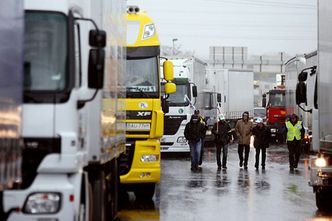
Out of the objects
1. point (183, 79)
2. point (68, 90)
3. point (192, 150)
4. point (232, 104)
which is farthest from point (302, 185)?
point (232, 104)

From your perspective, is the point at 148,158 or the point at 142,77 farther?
the point at 142,77

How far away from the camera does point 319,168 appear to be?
1294cm

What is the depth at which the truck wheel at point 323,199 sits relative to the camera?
14.0m

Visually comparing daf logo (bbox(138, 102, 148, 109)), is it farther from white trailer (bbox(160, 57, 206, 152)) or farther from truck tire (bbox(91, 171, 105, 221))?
white trailer (bbox(160, 57, 206, 152))

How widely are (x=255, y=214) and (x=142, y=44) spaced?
4099mm

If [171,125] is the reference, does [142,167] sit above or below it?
below

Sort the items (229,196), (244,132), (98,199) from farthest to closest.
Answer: (244,132)
(229,196)
(98,199)

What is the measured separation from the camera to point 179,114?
27.5 meters

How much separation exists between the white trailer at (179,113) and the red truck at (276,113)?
13273mm

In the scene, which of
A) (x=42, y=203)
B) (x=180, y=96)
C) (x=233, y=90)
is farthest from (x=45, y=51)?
(x=233, y=90)

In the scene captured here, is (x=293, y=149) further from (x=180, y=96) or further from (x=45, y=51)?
(x=45, y=51)

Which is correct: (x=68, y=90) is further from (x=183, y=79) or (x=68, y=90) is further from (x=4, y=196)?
(x=183, y=79)

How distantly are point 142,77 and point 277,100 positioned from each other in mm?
28299

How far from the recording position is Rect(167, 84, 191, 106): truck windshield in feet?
90.9
